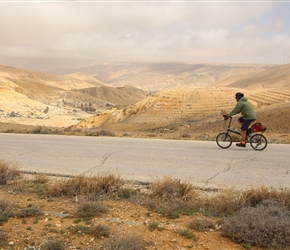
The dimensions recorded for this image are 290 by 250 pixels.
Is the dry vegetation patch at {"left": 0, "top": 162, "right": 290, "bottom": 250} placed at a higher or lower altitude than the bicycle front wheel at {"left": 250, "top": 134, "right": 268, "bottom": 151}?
lower

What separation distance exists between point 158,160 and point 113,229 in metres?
5.16

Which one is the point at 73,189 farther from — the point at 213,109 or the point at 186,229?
the point at 213,109

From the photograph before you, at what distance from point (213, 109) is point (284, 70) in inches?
3687

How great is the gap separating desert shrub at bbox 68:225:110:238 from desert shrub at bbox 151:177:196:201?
1.59 m

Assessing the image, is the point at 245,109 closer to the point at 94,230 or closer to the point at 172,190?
the point at 172,190

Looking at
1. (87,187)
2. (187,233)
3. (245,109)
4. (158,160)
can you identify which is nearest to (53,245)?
(187,233)

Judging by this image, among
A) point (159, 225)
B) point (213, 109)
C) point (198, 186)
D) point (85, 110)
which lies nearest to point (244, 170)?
point (198, 186)

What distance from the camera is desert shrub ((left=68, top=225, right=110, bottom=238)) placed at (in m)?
4.77

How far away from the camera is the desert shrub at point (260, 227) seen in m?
4.49

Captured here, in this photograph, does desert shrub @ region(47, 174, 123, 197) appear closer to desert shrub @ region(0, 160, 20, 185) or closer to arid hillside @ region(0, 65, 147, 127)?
desert shrub @ region(0, 160, 20, 185)

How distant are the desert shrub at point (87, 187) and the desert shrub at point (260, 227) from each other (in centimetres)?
240

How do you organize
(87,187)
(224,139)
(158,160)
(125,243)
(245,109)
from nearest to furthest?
1. (125,243)
2. (87,187)
3. (158,160)
4. (245,109)
5. (224,139)

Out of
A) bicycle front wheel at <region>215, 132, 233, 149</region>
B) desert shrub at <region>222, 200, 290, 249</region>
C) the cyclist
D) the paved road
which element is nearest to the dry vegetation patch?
desert shrub at <region>222, 200, 290, 249</region>

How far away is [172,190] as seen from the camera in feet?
20.7
